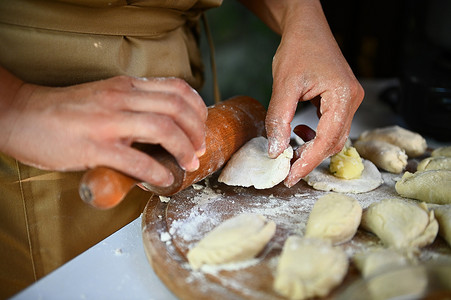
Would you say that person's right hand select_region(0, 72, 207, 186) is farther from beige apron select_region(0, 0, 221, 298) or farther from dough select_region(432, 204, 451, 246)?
dough select_region(432, 204, 451, 246)

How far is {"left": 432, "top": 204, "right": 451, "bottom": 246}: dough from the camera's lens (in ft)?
3.60

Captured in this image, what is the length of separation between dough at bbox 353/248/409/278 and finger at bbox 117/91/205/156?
523mm

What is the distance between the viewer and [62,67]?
1.32 meters

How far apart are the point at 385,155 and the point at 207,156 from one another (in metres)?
0.74

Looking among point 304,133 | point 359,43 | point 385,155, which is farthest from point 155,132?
point 359,43

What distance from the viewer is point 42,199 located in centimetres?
140

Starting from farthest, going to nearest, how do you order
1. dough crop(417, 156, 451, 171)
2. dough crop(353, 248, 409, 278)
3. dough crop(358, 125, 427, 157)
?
1. dough crop(358, 125, 427, 157)
2. dough crop(417, 156, 451, 171)
3. dough crop(353, 248, 409, 278)

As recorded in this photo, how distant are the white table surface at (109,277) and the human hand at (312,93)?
548 mm

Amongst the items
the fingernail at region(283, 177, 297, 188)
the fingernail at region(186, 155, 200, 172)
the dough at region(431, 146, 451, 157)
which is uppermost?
the fingernail at region(186, 155, 200, 172)

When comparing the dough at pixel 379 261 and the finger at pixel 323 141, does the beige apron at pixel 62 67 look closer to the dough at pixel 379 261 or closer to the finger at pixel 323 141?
the finger at pixel 323 141

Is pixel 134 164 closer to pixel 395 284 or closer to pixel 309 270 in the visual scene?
pixel 309 270

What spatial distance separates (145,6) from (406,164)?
1.16 meters

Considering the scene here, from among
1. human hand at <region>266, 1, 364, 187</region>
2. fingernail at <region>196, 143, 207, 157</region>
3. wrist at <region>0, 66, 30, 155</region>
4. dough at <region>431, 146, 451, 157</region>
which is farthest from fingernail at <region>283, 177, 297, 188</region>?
wrist at <region>0, 66, 30, 155</region>

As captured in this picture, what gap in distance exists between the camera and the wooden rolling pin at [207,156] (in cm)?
99
